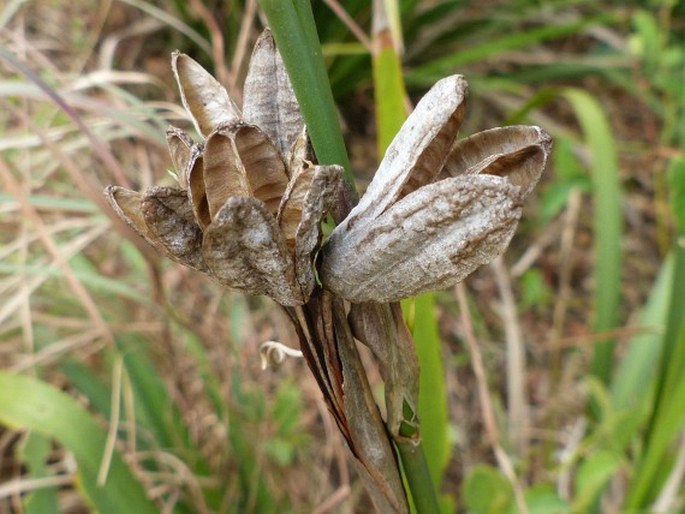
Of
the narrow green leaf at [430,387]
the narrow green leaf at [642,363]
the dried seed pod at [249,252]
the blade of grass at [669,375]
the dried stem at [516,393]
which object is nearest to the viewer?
the dried seed pod at [249,252]

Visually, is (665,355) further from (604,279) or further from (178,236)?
(178,236)

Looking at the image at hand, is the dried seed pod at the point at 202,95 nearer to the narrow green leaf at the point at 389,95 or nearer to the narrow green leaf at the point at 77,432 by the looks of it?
the narrow green leaf at the point at 389,95

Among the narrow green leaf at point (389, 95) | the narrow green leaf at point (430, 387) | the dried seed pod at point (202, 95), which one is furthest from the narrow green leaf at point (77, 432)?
the dried seed pod at point (202, 95)

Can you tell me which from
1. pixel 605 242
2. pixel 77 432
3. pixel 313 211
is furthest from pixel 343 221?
pixel 605 242

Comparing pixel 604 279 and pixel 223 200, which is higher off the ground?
pixel 223 200

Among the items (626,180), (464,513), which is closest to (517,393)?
(464,513)

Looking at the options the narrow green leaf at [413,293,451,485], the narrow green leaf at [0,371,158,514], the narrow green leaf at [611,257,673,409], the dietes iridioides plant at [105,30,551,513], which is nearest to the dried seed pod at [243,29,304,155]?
the dietes iridioides plant at [105,30,551,513]

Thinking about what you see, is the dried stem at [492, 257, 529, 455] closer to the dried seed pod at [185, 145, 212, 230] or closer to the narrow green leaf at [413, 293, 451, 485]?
the narrow green leaf at [413, 293, 451, 485]
